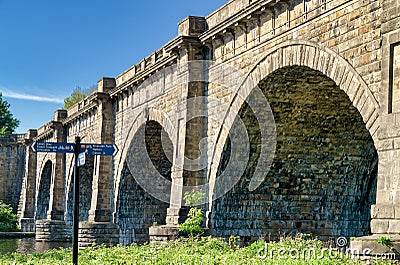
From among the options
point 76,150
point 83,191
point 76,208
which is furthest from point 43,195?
point 76,208

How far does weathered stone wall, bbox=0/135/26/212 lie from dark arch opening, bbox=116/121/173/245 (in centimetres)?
2553

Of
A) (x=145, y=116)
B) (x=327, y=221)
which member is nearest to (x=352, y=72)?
(x=327, y=221)

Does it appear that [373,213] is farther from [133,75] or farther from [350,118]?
[133,75]

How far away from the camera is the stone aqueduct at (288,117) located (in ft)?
39.5

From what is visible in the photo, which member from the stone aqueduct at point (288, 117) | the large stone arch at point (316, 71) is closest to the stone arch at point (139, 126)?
the stone aqueduct at point (288, 117)

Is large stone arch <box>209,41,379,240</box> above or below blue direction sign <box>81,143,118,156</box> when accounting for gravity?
above

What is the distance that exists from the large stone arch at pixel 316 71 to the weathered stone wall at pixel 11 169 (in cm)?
3665

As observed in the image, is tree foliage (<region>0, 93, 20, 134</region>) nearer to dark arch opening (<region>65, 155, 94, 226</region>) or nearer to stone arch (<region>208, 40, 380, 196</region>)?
dark arch opening (<region>65, 155, 94, 226</region>)

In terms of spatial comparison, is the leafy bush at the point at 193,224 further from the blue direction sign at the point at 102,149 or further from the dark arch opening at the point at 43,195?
the dark arch opening at the point at 43,195

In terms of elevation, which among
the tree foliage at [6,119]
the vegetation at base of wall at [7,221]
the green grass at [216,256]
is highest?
the tree foliage at [6,119]

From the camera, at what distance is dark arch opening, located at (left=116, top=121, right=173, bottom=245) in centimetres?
2722

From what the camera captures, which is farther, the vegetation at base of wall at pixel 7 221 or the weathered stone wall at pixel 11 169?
the weathered stone wall at pixel 11 169

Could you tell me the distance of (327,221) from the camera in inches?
761

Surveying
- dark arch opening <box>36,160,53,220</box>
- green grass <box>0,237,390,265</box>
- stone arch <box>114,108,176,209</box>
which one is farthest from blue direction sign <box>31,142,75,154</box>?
dark arch opening <box>36,160,53,220</box>
